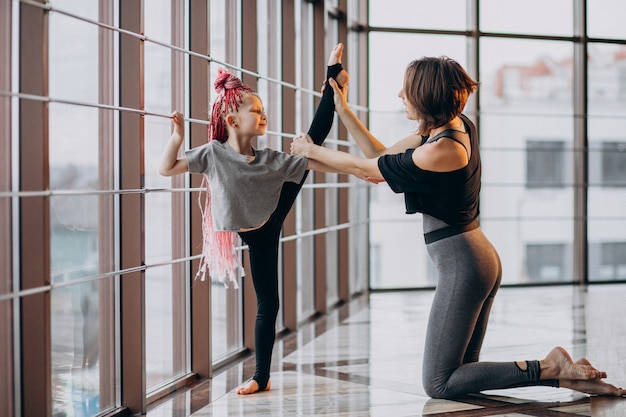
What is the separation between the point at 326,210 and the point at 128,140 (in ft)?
8.79

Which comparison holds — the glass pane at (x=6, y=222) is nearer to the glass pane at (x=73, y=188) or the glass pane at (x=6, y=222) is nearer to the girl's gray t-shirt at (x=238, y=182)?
the glass pane at (x=73, y=188)

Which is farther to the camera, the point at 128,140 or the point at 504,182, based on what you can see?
the point at 504,182

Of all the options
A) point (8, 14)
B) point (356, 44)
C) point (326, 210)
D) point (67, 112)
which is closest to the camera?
point (8, 14)

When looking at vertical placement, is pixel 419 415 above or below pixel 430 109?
below

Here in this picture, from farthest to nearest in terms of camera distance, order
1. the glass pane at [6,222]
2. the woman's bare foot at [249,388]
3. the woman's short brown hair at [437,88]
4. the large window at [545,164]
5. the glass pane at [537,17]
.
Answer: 1. the large window at [545,164]
2. the glass pane at [537,17]
3. the woman's bare foot at [249,388]
4. the woman's short brown hair at [437,88]
5. the glass pane at [6,222]

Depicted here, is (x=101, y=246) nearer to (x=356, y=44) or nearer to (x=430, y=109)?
(x=430, y=109)

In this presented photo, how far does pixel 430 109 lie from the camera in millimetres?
2633

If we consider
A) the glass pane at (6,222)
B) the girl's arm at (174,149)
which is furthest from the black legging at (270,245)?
the glass pane at (6,222)

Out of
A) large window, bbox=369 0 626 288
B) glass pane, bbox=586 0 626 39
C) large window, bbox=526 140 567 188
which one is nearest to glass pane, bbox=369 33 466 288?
large window, bbox=369 0 626 288

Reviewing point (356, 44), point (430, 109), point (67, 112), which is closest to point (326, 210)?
point (356, 44)

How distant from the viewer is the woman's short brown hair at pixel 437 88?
8.49 ft

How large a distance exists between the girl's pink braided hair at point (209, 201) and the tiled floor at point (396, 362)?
1.66 ft

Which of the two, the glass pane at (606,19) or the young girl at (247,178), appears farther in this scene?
the glass pane at (606,19)

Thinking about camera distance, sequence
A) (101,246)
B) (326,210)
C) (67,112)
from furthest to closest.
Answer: (326,210)
(101,246)
(67,112)
